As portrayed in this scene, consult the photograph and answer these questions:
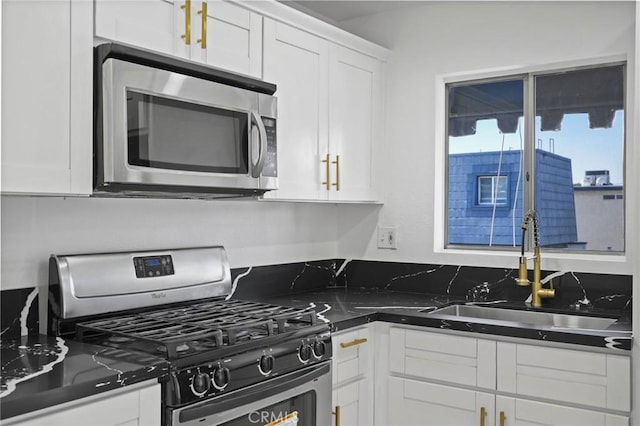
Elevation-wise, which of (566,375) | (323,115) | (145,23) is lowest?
(566,375)

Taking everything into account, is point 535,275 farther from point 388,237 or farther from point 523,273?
point 388,237

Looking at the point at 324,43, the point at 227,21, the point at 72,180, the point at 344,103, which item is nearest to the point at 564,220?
the point at 344,103

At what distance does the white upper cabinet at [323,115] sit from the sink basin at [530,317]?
2.34ft

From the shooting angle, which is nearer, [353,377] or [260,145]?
[260,145]

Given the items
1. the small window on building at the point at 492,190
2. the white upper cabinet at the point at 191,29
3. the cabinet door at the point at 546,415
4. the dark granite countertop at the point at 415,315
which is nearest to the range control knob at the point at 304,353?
the dark granite countertop at the point at 415,315

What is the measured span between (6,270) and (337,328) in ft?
3.89

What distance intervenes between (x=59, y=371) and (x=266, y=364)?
643mm

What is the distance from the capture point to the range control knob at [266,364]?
2.04 meters

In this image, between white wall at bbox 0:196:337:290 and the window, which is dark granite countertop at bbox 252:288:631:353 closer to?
white wall at bbox 0:196:337:290

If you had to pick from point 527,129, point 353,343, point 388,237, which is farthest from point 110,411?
point 527,129

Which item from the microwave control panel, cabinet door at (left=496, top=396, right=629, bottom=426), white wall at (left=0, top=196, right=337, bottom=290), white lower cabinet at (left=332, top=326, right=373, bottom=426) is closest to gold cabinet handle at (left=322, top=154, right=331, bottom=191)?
white wall at (left=0, top=196, right=337, bottom=290)

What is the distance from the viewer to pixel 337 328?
8.16ft

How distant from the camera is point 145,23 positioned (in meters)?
2.11

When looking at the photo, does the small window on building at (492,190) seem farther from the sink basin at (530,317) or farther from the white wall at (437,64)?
the sink basin at (530,317)
